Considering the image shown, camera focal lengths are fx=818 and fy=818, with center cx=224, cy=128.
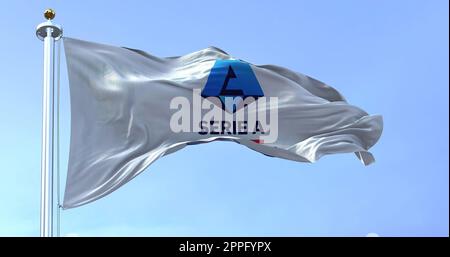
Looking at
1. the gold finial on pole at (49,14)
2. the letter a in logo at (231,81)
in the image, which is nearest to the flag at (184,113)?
the letter a in logo at (231,81)

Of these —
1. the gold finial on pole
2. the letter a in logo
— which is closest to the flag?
the letter a in logo

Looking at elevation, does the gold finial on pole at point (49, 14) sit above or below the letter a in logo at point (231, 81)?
above

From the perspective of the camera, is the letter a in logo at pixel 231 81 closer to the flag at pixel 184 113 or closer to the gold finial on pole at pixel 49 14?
the flag at pixel 184 113

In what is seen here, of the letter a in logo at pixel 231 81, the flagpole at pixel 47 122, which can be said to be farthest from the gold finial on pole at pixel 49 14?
the letter a in logo at pixel 231 81

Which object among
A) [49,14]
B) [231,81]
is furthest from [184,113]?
[49,14]

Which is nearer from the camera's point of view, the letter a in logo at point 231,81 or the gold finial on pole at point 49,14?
the gold finial on pole at point 49,14

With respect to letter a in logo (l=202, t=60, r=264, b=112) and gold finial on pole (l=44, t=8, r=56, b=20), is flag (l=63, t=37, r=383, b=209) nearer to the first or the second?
letter a in logo (l=202, t=60, r=264, b=112)

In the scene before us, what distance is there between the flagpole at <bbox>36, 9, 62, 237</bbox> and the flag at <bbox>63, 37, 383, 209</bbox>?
88 centimetres

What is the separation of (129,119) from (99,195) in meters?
1.51

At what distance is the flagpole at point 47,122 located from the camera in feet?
37.8

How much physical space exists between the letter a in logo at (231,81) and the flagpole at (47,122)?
2.84 m
